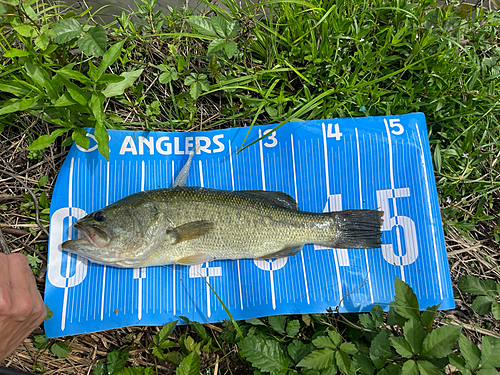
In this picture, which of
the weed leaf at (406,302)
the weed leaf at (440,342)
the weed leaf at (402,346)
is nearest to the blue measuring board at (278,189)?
the weed leaf at (406,302)

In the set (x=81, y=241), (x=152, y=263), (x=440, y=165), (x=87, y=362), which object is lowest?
(x=87, y=362)

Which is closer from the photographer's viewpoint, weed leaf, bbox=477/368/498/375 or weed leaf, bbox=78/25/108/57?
weed leaf, bbox=477/368/498/375

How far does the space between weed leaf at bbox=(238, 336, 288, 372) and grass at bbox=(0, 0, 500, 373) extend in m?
0.58

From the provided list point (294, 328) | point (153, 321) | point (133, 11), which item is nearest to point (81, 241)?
point (153, 321)

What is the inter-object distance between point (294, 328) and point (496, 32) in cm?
427

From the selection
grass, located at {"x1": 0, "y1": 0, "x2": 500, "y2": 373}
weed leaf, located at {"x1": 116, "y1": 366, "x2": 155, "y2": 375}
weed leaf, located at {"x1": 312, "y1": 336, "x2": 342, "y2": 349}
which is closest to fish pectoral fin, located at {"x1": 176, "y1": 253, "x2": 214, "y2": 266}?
grass, located at {"x1": 0, "y1": 0, "x2": 500, "y2": 373}

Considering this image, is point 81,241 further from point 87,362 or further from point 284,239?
point 284,239

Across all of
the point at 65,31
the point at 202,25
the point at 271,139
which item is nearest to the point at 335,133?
the point at 271,139

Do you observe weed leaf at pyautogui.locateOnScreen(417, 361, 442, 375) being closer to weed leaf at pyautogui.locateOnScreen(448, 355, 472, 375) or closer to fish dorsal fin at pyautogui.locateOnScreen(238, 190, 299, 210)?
weed leaf at pyautogui.locateOnScreen(448, 355, 472, 375)

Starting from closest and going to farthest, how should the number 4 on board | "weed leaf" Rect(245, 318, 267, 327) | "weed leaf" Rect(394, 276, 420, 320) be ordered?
"weed leaf" Rect(394, 276, 420, 320), "weed leaf" Rect(245, 318, 267, 327), the number 4 on board

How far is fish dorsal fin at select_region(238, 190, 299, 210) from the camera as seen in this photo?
3344 millimetres

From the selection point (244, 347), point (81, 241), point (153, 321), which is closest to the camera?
point (244, 347)

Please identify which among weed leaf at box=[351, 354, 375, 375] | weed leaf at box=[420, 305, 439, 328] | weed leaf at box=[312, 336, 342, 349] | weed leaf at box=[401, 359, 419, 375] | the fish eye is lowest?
weed leaf at box=[351, 354, 375, 375]

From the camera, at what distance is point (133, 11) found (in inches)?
151
